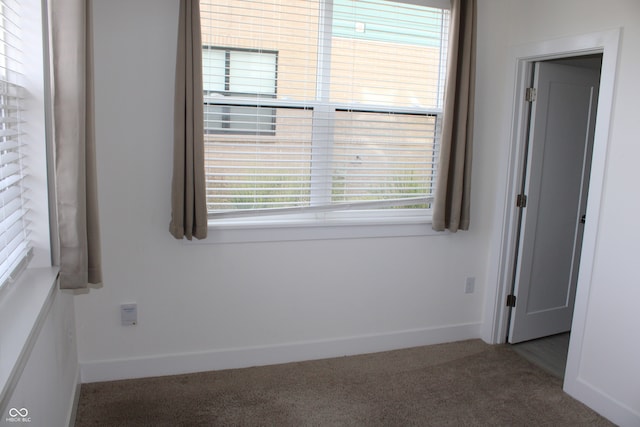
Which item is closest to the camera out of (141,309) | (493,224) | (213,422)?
(213,422)

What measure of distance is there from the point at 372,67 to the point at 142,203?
1.60 meters

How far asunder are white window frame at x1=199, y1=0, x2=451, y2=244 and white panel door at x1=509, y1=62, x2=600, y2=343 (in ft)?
2.24

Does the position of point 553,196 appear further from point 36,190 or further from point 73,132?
point 36,190

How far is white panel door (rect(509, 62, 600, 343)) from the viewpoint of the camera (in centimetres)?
331

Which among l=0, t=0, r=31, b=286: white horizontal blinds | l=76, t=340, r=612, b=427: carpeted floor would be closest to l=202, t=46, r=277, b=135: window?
l=0, t=0, r=31, b=286: white horizontal blinds

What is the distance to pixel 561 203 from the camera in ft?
11.5

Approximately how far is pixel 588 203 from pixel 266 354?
2.08 m

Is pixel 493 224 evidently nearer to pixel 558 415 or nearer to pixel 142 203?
pixel 558 415

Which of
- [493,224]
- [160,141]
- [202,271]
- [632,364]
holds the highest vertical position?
[160,141]

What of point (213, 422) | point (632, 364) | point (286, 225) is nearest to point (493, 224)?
point (632, 364)

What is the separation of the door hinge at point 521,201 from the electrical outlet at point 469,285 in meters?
0.61

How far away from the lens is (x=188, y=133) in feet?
8.51

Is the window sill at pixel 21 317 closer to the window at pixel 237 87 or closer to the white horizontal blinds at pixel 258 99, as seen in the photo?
the white horizontal blinds at pixel 258 99

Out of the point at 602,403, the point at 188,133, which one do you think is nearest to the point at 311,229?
the point at 188,133
